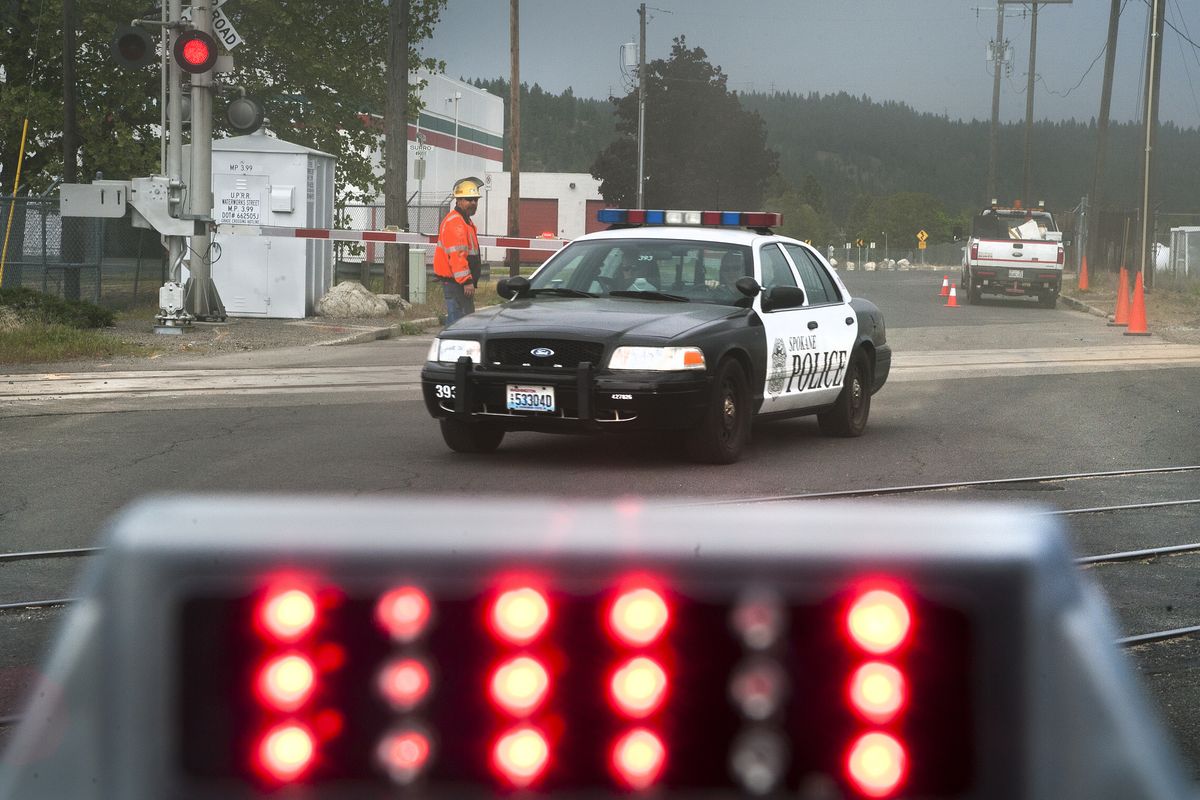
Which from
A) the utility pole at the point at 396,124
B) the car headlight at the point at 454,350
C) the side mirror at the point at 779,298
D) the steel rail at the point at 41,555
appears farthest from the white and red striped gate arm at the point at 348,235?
the steel rail at the point at 41,555

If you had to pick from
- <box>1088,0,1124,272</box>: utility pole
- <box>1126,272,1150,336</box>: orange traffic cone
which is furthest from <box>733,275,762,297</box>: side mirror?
<box>1088,0,1124,272</box>: utility pole

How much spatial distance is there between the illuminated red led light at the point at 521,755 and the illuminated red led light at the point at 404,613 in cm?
10

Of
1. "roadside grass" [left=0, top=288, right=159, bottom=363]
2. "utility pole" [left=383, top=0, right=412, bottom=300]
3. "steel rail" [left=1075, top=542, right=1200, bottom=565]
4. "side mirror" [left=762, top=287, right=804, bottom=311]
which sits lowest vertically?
"steel rail" [left=1075, top=542, right=1200, bottom=565]

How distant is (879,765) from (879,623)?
4.0 inches

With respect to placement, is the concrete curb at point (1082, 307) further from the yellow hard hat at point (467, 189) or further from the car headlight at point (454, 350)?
the car headlight at point (454, 350)

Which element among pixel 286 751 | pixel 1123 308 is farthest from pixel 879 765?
pixel 1123 308

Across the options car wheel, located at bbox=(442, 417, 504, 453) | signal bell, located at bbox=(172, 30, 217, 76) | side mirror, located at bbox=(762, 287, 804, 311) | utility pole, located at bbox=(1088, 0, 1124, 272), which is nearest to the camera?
car wheel, located at bbox=(442, 417, 504, 453)

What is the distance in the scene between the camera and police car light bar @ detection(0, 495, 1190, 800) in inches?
43.9

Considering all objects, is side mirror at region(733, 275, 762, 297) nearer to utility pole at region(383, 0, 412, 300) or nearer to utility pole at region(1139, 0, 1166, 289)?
utility pole at region(383, 0, 412, 300)

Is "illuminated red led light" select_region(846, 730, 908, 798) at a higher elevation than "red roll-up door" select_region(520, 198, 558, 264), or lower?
lower

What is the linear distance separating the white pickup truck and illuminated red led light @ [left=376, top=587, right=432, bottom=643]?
3680 centimetres

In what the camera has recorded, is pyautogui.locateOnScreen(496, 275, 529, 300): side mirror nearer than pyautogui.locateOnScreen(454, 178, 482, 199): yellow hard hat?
Yes

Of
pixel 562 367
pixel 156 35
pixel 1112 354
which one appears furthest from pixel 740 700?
pixel 156 35

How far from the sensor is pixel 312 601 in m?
1.18
